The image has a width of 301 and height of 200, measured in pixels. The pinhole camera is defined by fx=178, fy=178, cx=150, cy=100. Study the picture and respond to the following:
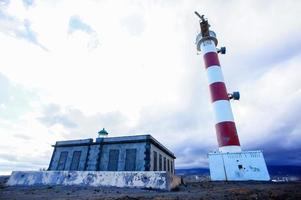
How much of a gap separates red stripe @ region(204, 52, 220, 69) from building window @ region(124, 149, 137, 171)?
12372 millimetres

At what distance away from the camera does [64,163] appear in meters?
20.4

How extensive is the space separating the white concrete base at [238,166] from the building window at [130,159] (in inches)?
281

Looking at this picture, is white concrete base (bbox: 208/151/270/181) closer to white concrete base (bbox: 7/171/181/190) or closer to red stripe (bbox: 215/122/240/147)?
red stripe (bbox: 215/122/240/147)

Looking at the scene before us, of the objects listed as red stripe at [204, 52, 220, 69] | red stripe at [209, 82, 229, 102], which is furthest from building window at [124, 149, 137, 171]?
red stripe at [204, 52, 220, 69]

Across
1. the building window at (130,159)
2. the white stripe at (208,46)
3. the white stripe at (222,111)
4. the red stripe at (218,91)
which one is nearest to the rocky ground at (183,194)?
the white stripe at (222,111)

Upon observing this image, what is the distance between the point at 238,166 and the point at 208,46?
1358cm

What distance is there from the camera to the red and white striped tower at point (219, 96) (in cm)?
1591

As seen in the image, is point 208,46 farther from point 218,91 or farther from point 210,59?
point 218,91

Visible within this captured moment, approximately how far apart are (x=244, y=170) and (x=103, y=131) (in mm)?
15279

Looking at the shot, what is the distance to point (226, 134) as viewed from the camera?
1611 centimetres

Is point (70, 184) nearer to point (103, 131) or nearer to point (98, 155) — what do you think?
point (98, 155)

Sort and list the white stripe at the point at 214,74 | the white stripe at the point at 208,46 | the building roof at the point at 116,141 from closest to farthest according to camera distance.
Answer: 1. the building roof at the point at 116,141
2. the white stripe at the point at 214,74
3. the white stripe at the point at 208,46

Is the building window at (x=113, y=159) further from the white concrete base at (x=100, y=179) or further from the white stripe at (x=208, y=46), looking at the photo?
the white stripe at (x=208, y=46)

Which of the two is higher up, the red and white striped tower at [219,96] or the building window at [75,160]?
the red and white striped tower at [219,96]
